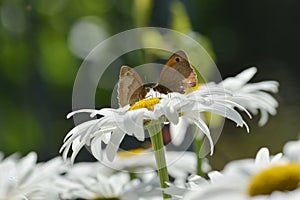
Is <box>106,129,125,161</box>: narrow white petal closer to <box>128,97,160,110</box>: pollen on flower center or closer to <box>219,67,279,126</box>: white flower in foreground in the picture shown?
<box>128,97,160,110</box>: pollen on flower center

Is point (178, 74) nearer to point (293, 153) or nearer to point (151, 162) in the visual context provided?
point (293, 153)

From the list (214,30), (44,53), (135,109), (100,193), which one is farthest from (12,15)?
(135,109)

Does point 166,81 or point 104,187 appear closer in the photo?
point 166,81

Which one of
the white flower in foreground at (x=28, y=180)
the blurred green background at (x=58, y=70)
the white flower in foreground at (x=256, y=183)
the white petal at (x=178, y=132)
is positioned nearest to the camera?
the white flower in foreground at (x=256, y=183)

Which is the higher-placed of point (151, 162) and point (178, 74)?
point (178, 74)

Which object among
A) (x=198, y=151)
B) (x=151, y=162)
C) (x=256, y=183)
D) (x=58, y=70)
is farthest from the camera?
(x=58, y=70)

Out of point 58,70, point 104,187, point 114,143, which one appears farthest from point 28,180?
point 58,70

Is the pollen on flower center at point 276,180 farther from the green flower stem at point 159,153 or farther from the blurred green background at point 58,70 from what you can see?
the blurred green background at point 58,70

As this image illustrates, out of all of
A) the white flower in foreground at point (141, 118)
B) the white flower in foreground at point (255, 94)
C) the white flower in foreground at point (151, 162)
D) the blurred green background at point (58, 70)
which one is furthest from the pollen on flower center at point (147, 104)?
the blurred green background at point (58, 70)
